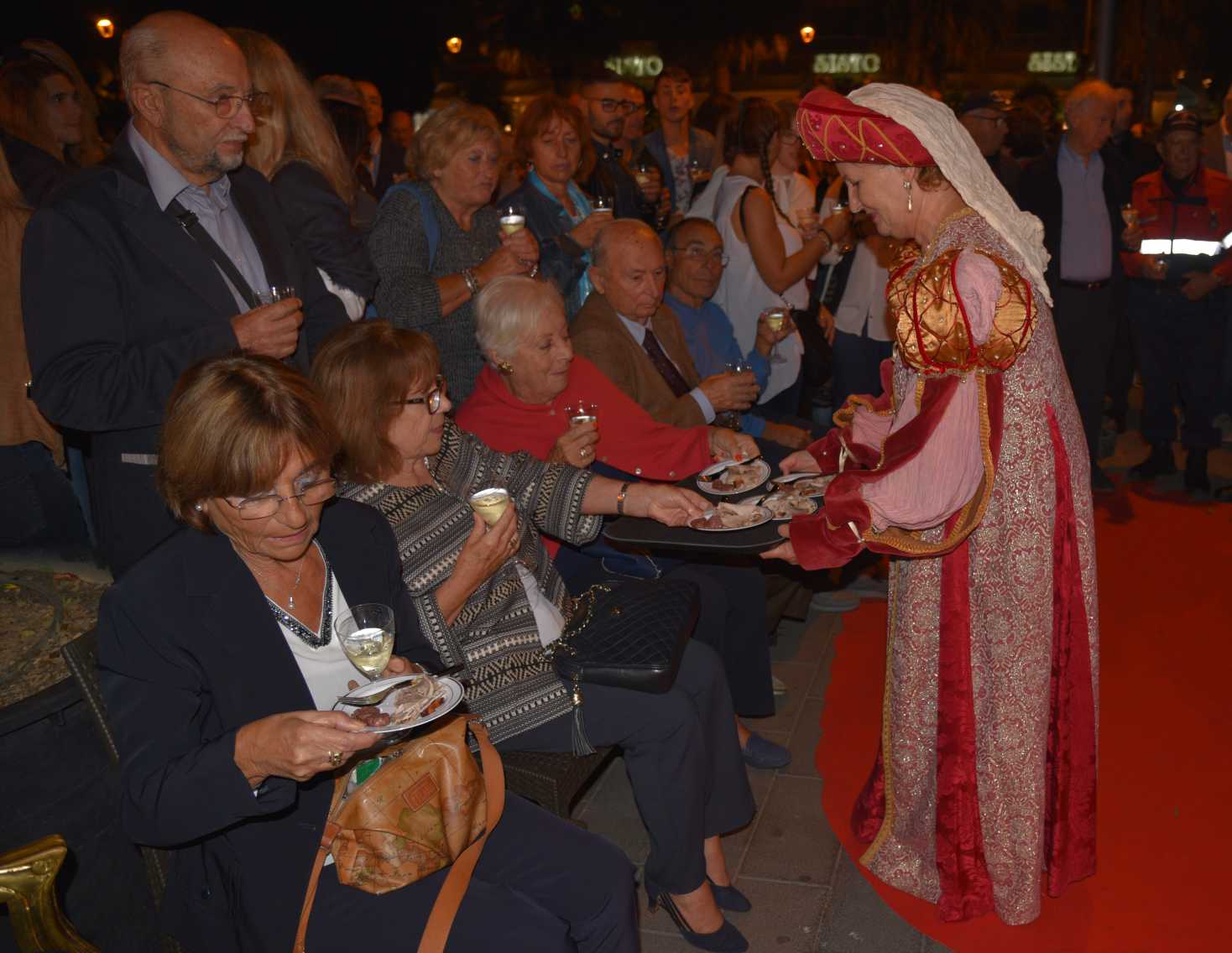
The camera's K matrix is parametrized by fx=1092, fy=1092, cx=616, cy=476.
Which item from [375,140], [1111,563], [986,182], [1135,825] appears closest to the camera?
[986,182]

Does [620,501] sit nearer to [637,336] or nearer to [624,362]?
[624,362]

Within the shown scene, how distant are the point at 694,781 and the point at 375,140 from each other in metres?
6.77

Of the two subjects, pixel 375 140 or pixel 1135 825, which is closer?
pixel 1135 825

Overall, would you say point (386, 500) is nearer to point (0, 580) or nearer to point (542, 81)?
point (0, 580)

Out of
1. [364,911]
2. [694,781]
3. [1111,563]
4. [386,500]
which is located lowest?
[1111,563]

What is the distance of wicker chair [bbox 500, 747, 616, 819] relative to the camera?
2.97 metres

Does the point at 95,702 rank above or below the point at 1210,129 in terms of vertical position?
below

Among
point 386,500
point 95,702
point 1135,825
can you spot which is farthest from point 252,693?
point 1135,825

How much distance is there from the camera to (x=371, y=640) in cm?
232

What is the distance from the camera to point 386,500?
9.75ft

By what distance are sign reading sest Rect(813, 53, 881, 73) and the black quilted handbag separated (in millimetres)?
37987

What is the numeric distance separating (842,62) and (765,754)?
127 feet

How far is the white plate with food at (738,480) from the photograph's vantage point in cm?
366

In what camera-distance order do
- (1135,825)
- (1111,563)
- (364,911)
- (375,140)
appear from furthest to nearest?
1. (375,140)
2. (1111,563)
3. (1135,825)
4. (364,911)
